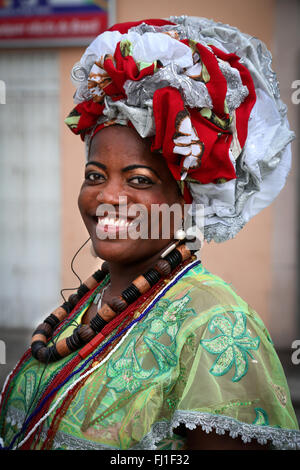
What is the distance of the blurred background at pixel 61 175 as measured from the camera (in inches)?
183

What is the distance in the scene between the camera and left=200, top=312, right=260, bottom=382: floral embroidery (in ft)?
4.48

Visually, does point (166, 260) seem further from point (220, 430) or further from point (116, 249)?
point (220, 430)

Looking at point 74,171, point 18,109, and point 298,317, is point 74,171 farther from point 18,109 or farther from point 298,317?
point 298,317

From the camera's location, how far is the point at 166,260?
1.66m

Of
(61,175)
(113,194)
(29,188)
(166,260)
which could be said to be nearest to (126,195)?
(113,194)

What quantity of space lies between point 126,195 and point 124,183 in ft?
0.17

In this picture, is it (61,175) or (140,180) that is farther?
(61,175)

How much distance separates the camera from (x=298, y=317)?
4848mm

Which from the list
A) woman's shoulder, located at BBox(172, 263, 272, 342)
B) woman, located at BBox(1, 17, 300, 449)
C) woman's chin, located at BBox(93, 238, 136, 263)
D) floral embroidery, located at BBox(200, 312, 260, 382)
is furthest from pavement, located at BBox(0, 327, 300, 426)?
floral embroidery, located at BBox(200, 312, 260, 382)

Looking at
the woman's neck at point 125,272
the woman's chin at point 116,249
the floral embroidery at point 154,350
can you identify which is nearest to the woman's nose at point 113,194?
the woman's chin at point 116,249

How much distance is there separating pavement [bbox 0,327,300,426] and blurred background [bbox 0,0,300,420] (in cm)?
1

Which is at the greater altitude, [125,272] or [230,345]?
[125,272]

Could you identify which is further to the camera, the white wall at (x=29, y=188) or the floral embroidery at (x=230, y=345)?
the white wall at (x=29, y=188)

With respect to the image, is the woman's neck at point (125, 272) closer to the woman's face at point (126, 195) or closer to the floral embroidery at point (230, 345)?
the woman's face at point (126, 195)
